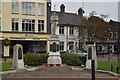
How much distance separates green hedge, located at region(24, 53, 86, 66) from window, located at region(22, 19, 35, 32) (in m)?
28.2

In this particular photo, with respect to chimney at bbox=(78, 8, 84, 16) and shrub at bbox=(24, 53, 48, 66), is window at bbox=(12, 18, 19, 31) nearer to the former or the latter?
chimney at bbox=(78, 8, 84, 16)

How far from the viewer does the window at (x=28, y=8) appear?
6012 centimetres

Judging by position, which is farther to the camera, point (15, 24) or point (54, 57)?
point (15, 24)

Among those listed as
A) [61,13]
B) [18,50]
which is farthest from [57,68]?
[61,13]

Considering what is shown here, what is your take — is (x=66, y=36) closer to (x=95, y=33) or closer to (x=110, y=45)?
(x=95, y=33)

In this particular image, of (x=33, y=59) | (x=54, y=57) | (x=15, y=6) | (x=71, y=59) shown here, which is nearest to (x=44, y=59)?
(x=33, y=59)

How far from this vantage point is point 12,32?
192 feet

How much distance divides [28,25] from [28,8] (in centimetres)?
310

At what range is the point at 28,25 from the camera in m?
60.0

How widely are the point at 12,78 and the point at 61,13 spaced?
179 feet

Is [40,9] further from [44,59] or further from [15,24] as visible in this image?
[44,59]

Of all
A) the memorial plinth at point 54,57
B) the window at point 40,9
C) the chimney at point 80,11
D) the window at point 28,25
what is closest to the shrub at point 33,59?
the memorial plinth at point 54,57

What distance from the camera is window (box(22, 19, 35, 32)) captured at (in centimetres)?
5975

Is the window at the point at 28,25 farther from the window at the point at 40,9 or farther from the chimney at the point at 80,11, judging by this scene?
the chimney at the point at 80,11
